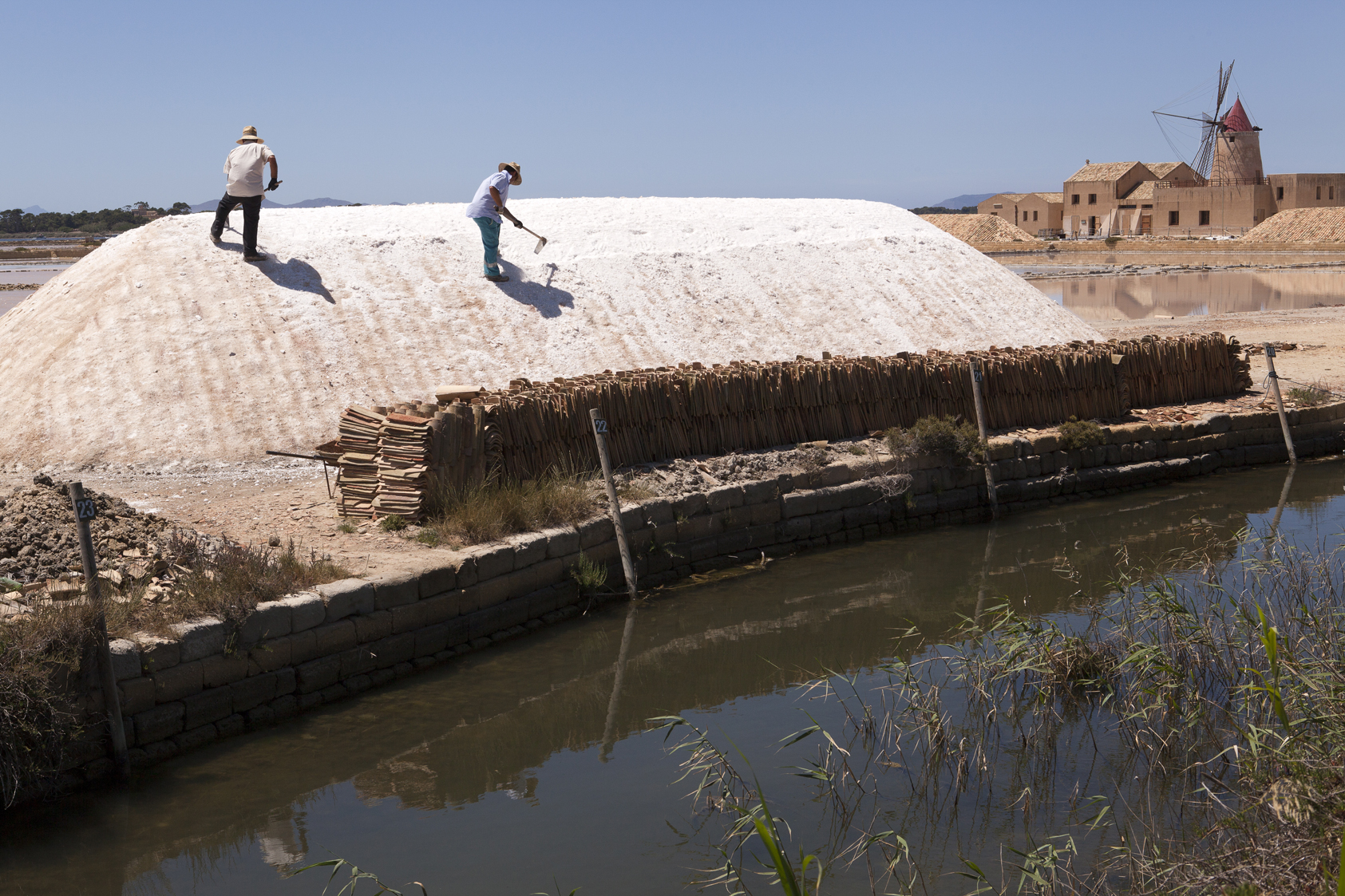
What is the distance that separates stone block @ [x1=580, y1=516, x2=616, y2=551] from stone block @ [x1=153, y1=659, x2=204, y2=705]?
3117 mm

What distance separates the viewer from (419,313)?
13.5 meters

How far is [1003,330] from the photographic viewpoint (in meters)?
16.3

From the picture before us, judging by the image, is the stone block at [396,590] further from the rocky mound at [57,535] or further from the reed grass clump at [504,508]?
the rocky mound at [57,535]

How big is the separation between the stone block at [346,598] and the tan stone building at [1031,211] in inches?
2548

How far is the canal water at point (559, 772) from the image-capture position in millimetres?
4984

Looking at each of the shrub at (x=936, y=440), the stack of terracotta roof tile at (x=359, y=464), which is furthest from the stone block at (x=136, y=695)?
the shrub at (x=936, y=440)

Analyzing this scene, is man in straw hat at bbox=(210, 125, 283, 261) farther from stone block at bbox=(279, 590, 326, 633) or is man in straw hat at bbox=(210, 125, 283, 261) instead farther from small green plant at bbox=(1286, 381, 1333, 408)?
small green plant at bbox=(1286, 381, 1333, 408)

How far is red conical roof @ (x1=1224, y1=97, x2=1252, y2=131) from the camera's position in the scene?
65.3 meters

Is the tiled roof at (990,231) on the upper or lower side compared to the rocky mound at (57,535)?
upper

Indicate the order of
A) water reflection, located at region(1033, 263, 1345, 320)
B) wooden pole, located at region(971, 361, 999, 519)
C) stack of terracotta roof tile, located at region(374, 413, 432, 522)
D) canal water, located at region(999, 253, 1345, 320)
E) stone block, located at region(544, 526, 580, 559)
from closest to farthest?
stone block, located at region(544, 526, 580, 559)
stack of terracotta roof tile, located at region(374, 413, 432, 522)
wooden pole, located at region(971, 361, 999, 519)
water reflection, located at region(1033, 263, 1345, 320)
canal water, located at region(999, 253, 1345, 320)

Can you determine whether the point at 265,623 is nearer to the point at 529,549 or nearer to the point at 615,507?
the point at 529,549

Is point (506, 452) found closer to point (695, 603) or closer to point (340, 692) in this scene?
point (695, 603)

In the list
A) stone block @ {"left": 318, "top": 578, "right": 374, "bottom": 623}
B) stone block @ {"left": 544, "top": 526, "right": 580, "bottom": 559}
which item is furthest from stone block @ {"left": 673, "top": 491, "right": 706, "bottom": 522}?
stone block @ {"left": 318, "top": 578, "right": 374, "bottom": 623}

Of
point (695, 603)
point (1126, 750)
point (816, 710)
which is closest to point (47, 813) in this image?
point (816, 710)
